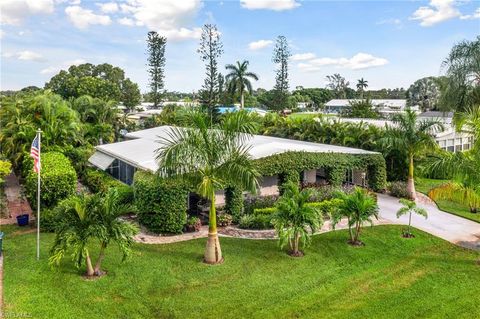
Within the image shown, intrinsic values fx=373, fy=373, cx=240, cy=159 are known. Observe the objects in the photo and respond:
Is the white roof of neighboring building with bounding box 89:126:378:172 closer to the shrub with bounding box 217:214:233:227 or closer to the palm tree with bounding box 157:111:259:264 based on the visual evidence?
the shrub with bounding box 217:214:233:227

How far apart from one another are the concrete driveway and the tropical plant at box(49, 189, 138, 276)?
1309 centimetres

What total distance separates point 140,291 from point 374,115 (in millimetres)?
44095

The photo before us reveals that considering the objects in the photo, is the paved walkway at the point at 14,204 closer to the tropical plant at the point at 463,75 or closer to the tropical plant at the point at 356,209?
A: the tropical plant at the point at 356,209

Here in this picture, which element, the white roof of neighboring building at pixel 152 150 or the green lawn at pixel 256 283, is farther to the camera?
the white roof of neighboring building at pixel 152 150

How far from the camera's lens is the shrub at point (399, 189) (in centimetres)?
2311

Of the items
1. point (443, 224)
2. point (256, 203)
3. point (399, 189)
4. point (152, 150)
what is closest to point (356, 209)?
point (256, 203)

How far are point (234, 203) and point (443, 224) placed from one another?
33.6 feet

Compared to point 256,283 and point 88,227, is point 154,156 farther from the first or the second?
point 256,283

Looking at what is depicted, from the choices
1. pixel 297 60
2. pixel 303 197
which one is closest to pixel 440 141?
pixel 303 197

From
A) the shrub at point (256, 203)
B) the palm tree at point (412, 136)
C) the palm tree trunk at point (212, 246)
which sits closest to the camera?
the palm tree trunk at point (212, 246)

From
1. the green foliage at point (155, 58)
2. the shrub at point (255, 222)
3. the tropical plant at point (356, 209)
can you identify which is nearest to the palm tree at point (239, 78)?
the green foliage at point (155, 58)

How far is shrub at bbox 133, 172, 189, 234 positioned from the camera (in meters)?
15.9

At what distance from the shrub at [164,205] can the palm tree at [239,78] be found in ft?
132

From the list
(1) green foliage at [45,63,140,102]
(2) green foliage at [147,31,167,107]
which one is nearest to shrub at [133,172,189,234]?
(1) green foliage at [45,63,140,102]
